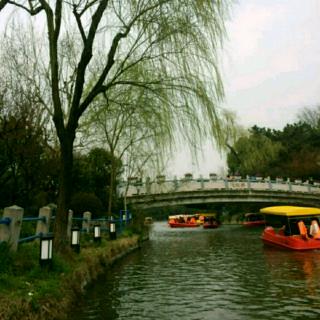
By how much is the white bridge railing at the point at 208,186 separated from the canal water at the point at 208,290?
15.6m

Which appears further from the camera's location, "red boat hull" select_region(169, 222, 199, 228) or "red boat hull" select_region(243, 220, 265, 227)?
"red boat hull" select_region(169, 222, 199, 228)

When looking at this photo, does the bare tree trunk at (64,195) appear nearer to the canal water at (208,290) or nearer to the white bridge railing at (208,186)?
the canal water at (208,290)

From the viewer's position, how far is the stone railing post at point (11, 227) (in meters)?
8.53

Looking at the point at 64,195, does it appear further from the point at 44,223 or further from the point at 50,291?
→ the point at 50,291

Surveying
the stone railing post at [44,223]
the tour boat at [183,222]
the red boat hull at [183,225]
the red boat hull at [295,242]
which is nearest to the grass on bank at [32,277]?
the stone railing post at [44,223]

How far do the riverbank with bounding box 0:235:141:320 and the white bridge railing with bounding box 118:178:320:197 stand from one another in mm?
19644

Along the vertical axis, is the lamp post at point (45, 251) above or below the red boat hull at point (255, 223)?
below

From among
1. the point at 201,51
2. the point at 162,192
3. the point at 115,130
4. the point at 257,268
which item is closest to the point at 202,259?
the point at 257,268

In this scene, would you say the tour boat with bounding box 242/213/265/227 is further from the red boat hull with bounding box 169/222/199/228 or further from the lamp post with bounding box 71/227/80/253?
the lamp post with bounding box 71/227/80/253

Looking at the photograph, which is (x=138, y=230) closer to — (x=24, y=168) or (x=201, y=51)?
(x=24, y=168)

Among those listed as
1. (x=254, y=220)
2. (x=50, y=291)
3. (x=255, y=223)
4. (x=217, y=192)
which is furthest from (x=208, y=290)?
(x=254, y=220)

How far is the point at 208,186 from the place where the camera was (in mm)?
37562

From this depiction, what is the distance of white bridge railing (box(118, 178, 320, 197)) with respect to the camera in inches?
1316

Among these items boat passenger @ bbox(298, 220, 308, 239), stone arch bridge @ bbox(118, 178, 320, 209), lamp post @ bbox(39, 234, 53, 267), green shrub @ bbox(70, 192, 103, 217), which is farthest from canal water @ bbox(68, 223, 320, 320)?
stone arch bridge @ bbox(118, 178, 320, 209)
